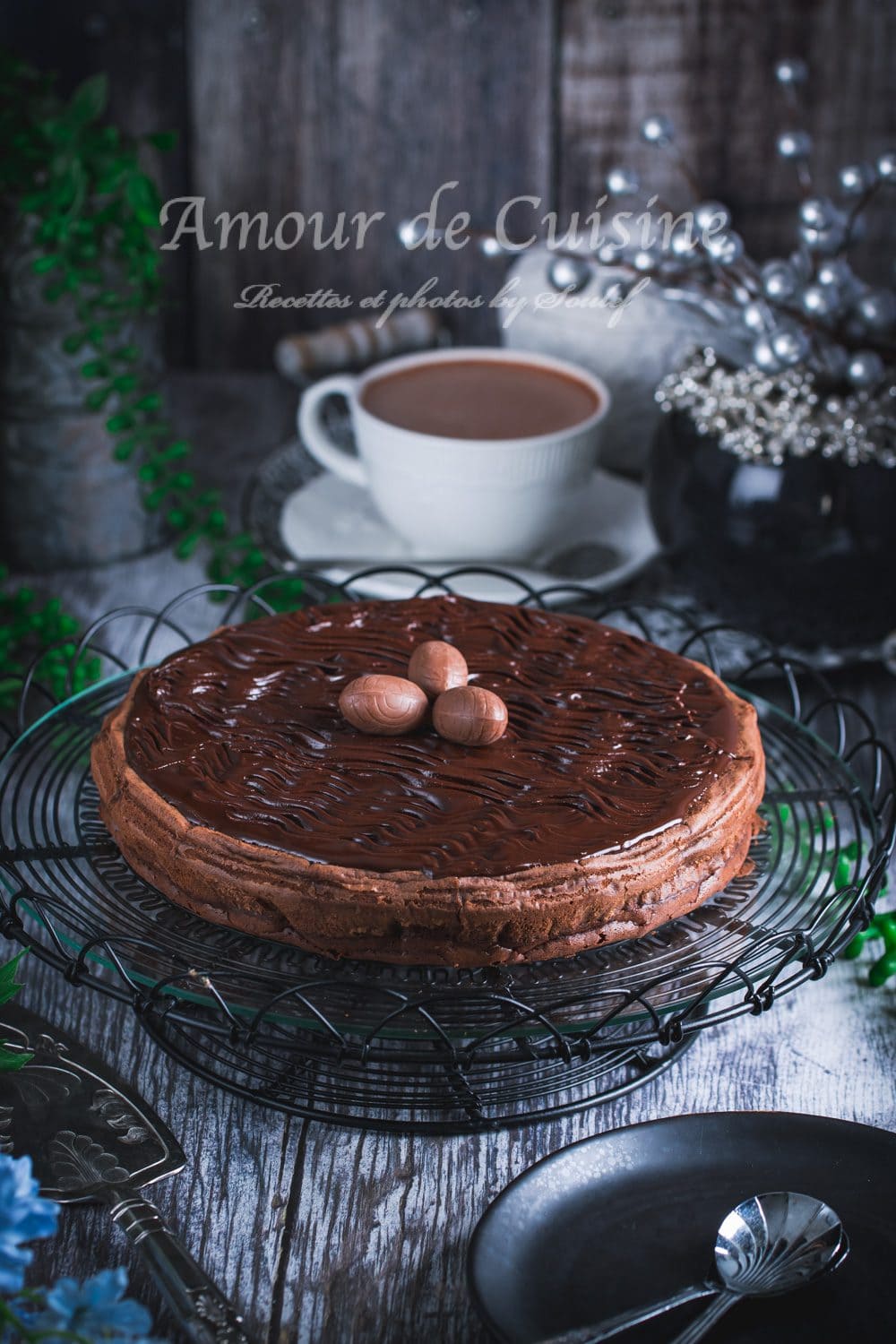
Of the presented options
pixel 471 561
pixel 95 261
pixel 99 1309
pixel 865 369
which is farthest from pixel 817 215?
pixel 99 1309

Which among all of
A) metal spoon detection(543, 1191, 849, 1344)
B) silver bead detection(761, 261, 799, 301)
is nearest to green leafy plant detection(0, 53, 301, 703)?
silver bead detection(761, 261, 799, 301)

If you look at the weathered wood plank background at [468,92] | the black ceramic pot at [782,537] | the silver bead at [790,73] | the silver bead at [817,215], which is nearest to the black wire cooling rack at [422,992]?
the black ceramic pot at [782,537]

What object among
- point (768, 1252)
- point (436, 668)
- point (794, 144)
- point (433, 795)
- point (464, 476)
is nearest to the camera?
point (768, 1252)

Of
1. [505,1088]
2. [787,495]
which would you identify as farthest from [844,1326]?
[787,495]

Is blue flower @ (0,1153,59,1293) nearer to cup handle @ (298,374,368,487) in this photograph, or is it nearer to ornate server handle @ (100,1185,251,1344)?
ornate server handle @ (100,1185,251,1344)

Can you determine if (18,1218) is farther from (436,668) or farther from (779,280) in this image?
(779,280)

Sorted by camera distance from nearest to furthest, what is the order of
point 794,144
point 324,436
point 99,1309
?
point 99,1309 < point 794,144 < point 324,436
